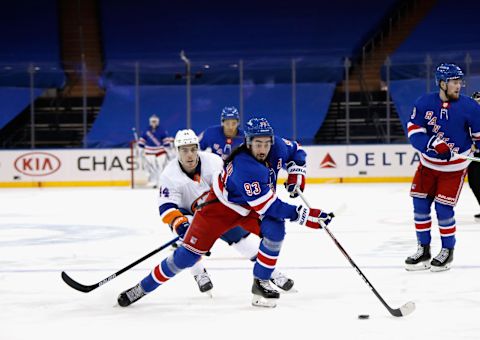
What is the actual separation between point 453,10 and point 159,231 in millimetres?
14172

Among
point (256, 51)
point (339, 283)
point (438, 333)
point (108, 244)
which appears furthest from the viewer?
point (256, 51)

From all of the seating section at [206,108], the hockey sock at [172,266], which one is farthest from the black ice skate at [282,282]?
the seating section at [206,108]

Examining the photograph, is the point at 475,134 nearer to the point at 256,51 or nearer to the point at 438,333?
the point at 438,333

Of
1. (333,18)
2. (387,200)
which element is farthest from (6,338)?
(333,18)

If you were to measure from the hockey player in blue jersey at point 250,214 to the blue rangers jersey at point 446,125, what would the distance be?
1.29 metres

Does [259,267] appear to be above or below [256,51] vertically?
below

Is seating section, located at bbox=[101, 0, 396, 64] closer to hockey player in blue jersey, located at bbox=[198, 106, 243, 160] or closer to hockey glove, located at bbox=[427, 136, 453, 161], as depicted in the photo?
hockey player in blue jersey, located at bbox=[198, 106, 243, 160]

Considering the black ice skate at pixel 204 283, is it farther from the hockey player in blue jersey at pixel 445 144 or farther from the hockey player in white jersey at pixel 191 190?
the hockey player in blue jersey at pixel 445 144

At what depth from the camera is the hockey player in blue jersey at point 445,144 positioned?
4.99m

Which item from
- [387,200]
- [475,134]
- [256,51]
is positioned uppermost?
[256,51]

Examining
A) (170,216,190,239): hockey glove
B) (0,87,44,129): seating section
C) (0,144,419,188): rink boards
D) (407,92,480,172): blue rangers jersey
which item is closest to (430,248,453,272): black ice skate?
(407,92,480,172): blue rangers jersey

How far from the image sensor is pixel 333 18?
66.2 feet

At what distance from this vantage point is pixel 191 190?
4379mm

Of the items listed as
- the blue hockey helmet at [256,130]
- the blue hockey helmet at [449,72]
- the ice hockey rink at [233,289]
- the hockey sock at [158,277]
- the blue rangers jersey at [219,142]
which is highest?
the blue hockey helmet at [449,72]
